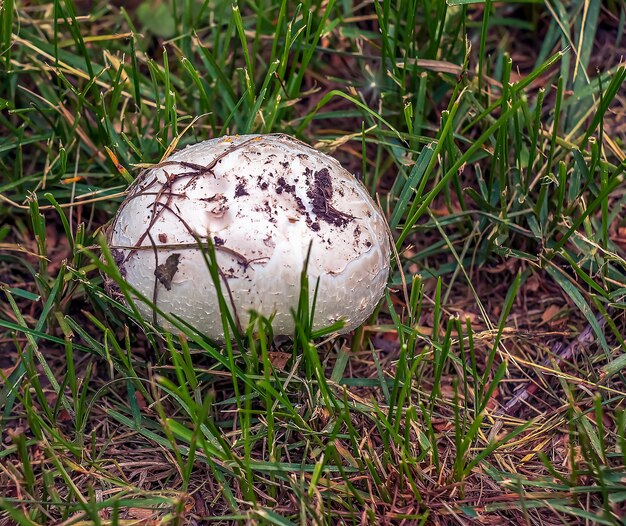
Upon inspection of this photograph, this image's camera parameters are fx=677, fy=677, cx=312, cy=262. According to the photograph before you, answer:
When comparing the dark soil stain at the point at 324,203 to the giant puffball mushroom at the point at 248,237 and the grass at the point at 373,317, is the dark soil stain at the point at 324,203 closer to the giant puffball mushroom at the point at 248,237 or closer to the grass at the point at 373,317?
the giant puffball mushroom at the point at 248,237

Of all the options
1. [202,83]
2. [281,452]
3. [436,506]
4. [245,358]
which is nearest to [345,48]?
[202,83]

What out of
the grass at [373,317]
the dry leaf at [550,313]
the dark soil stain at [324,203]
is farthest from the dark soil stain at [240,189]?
the dry leaf at [550,313]

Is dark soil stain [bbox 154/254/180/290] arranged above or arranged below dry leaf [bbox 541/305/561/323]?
above

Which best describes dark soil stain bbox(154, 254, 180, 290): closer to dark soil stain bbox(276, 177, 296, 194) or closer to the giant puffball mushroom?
the giant puffball mushroom

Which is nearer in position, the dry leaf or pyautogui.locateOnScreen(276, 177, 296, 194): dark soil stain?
pyautogui.locateOnScreen(276, 177, 296, 194): dark soil stain

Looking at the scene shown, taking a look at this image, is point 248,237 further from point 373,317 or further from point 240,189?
point 373,317

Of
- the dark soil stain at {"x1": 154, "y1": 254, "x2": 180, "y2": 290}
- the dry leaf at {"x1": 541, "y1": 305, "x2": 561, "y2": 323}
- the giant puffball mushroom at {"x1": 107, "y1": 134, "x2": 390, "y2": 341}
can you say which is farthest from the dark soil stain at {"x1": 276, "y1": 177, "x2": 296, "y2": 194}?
the dry leaf at {"x1": 541, "y1": 305, "x2": 561, "y2": 323}

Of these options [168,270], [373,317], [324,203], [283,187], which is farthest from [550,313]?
[168,270]

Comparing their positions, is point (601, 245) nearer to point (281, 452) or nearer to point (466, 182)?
point (466, 182)
